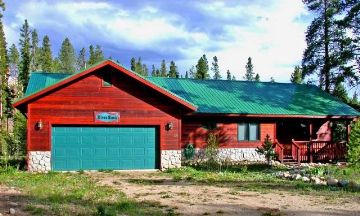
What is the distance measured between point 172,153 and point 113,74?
472 centimetres

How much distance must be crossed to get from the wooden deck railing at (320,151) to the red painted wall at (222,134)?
2.04 metres

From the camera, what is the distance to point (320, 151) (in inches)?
1008

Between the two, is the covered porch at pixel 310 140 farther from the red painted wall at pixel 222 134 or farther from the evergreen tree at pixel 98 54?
the evergreen tree at pixel 98 54

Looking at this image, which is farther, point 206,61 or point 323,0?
point 206,61

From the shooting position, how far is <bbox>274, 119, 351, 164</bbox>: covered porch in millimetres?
25188

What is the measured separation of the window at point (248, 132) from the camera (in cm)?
2591

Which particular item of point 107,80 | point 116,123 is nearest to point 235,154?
point 116,123

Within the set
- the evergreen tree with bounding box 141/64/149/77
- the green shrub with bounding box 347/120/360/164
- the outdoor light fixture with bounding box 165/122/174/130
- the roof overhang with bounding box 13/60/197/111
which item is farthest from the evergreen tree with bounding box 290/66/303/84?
the evergreen tree with bounding box 141/64/149/77

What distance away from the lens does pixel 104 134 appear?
20859 mm

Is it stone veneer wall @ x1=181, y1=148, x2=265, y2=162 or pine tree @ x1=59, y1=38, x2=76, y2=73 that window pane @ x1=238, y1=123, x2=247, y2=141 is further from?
pine tree @ x1=59, y1=38, x2=76, y2=73

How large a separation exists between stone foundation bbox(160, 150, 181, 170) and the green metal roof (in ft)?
11.0

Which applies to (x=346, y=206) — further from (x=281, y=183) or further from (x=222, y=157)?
(x=222, y=157)

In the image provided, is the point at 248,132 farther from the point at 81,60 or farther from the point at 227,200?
the point at 81,60

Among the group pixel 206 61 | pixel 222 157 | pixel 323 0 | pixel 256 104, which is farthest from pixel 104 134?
pixel 206 61
